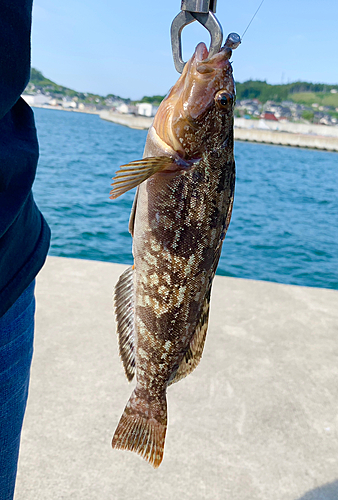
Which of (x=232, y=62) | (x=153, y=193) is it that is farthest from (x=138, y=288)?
(x=232, y=62)

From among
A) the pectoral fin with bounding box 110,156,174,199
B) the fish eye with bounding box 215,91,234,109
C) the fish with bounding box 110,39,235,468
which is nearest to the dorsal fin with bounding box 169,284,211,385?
the fish with bounding box 110,39,235,468

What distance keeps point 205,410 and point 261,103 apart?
108255mm

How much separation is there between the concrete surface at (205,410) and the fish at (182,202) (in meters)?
1.17

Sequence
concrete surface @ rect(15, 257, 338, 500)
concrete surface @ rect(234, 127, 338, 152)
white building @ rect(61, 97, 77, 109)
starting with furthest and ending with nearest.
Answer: white building @ rect(61, 97, 77, 109)
concrete surface @ rect(234, 127, 338, 152)
concrete surface @ rect(15, 257, 338, 500)

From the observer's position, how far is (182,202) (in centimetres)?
135

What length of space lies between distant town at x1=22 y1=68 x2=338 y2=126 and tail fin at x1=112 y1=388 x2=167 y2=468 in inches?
3071

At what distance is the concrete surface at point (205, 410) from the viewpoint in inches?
98.4

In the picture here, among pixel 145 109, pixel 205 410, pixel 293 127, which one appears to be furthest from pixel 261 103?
pixel 205 410

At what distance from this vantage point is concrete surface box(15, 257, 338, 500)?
250cm

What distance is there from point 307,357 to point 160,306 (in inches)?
107

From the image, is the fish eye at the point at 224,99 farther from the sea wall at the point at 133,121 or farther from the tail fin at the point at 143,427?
the sea wall at the point at 133,121

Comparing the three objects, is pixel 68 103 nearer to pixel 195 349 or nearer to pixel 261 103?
pixel 261 103

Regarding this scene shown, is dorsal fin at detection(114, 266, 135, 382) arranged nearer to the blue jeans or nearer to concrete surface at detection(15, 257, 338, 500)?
the blue jeans

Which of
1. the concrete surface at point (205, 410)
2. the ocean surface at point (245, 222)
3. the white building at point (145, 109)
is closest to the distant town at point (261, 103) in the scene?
the white building at point (145, 109)
